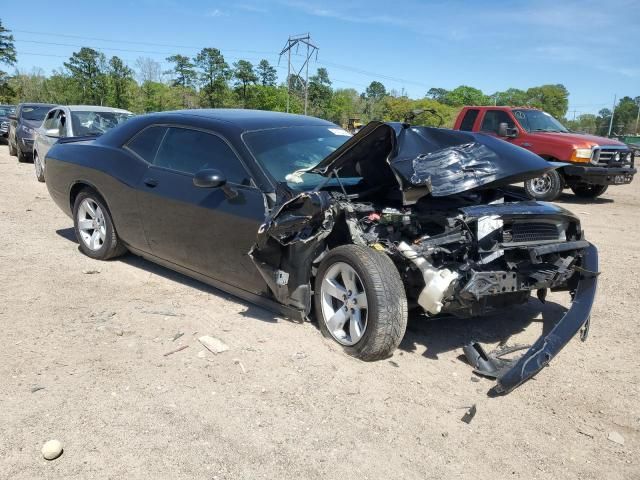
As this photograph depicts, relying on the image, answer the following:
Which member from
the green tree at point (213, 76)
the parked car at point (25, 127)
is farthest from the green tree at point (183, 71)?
the parked car at point (25, 127)

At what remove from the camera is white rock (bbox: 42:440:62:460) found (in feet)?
8.26

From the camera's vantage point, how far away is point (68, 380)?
3242 mm

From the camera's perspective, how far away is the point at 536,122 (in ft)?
39.8

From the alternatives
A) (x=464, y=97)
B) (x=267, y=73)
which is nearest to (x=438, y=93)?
(x=464, y=97)

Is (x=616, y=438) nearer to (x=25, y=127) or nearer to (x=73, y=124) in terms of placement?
(x=73, y=124)

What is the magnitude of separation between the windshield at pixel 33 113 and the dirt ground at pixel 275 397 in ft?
44.1

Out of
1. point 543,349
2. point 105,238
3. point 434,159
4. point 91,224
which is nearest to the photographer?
point 543,349

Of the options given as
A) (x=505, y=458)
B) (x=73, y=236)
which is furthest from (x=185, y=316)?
(x=73, y=236)

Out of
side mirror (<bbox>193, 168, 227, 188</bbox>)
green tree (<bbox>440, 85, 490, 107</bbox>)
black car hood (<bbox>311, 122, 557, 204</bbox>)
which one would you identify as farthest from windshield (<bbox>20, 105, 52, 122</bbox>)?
green tree (<bbox>440, 85, 490, 107</bbox>)

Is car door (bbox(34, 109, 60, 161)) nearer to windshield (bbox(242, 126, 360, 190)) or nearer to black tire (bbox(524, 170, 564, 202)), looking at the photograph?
windshield (bbox(242, 126, 360, 190))

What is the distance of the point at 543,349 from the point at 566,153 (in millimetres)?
8912

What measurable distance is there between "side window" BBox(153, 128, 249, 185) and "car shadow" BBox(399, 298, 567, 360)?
1.76m

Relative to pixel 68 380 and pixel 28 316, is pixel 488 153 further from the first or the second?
pixel 28 316

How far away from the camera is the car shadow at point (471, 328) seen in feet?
12.7
